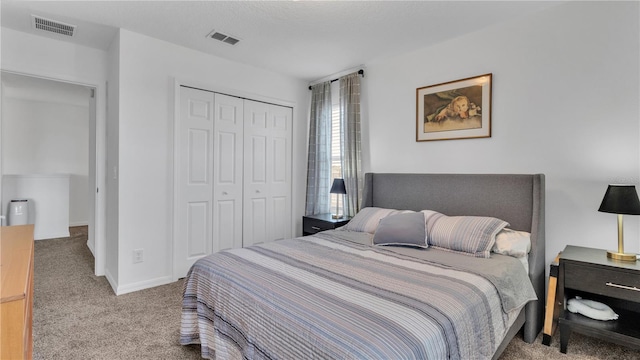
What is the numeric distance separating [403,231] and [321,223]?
1.33 meters

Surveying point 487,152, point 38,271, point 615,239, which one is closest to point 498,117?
point 487,152

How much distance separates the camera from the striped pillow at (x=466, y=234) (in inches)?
86.3

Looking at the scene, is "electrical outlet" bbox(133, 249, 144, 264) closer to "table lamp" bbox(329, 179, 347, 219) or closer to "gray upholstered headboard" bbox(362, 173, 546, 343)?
"table lamp" bbox(329, 179, 347, 219)

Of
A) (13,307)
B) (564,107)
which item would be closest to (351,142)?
(564,107)

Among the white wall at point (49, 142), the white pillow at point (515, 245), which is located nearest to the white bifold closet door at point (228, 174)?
the white pillow at point (515, 245)

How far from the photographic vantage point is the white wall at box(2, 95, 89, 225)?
5.28m

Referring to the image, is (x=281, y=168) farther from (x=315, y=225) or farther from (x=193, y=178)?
(x=193, y=178)

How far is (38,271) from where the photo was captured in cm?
343

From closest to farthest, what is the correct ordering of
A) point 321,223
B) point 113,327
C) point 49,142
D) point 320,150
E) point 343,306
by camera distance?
point 343,306 < point 113,327 < point 321,223 < point 320,150 < point 49,142

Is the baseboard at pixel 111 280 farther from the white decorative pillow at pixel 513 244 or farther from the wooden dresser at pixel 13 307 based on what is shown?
the white decorative pillow at pixel 513 244

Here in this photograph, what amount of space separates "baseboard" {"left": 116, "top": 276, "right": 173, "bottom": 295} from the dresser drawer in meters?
3.48

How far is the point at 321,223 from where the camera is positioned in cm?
357

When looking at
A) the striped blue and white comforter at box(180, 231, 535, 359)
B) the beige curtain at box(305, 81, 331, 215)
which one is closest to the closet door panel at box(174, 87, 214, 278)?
the beige curtain at box(305, 81, 331, 215)

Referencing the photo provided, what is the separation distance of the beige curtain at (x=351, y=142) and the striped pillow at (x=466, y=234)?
1344mm
